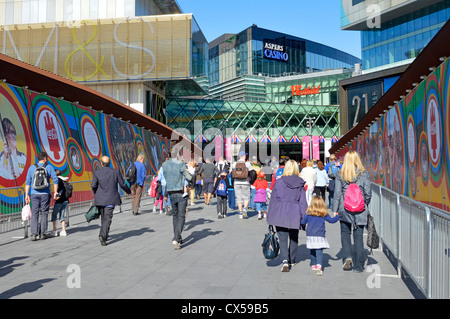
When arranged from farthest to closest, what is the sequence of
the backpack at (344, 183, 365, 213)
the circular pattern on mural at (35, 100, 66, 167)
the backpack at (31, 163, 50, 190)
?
1. the circular pattern on mural at (35, 100, 66, 167)
2. the backpack at (31, 163, 50, 190)
3. the backpack at (344, 183, 365, 213)

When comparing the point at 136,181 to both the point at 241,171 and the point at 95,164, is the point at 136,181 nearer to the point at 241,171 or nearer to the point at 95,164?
the point at 241,171

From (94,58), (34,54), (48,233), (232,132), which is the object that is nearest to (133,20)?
(94,58)

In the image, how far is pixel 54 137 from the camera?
14617 millimetres

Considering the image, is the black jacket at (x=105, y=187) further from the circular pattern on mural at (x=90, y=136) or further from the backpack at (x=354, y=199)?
the circular pattern on mural at (x=90, y=136)

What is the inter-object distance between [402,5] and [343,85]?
10.7 m

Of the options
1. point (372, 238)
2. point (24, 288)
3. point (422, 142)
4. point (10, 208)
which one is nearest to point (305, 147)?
point (422, 142)

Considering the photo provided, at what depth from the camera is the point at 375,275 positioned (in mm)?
5824

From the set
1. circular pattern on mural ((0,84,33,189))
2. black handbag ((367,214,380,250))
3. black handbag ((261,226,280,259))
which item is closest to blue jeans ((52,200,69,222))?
circular pattern on mural ((0,84,33,189))

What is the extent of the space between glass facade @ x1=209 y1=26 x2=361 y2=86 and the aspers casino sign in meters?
0.34

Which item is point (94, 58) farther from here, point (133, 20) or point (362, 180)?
point (362, 180)

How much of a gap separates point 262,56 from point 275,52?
450 centimetres

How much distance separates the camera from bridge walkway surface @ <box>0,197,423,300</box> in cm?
489

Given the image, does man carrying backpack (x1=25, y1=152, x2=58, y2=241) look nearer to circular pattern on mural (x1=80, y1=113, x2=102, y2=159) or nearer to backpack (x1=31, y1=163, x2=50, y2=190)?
backpack (x1=31, y1=163, x2=50, y2=190)

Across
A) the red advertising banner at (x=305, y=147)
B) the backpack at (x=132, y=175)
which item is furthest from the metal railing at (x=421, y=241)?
the red advertising banner at (x=305, y=147)
